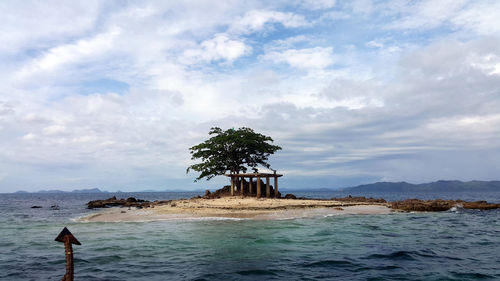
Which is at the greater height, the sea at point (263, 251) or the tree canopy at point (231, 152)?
the tree canopy at point (231, 152)

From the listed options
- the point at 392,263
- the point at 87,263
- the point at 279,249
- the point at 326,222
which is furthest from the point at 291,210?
the point at 87,263

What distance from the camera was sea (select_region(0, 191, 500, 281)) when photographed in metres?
12.1

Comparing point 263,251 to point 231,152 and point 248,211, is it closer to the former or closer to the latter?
point 248,211

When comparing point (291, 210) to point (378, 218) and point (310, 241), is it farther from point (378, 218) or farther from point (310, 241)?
point (310, 241)

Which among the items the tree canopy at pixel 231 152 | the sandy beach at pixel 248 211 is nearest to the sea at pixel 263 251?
the sandy beach at pixel 248 211

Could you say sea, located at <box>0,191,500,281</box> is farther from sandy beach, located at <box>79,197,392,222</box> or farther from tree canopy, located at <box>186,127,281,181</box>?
tree canopy, located at <box>186,127,281,181</box>

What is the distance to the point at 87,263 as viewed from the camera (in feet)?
45.6

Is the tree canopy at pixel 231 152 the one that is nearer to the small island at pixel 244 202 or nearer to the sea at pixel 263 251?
the small island at pixel 244 202

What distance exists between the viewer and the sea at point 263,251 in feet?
39.8

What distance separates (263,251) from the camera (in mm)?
15430

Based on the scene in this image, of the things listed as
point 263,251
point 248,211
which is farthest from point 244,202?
point 263,251

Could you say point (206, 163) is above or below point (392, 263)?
above

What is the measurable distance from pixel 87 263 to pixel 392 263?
12.0 m

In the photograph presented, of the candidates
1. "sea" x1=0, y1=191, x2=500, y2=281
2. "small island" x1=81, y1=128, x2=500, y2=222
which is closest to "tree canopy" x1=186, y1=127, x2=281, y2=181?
"small island" x1=81, y1=128, x2=500, y2=222
